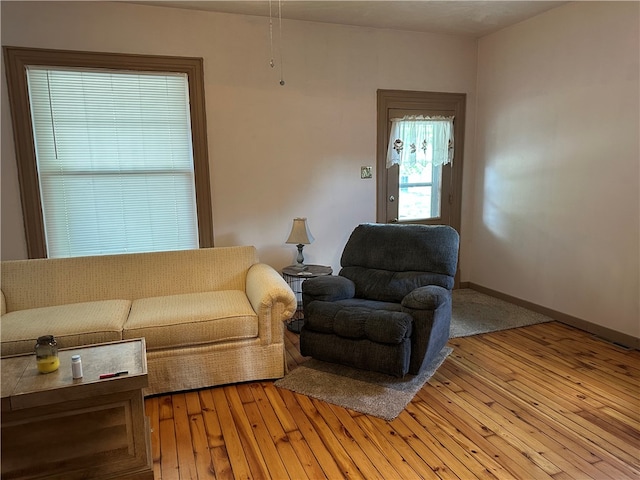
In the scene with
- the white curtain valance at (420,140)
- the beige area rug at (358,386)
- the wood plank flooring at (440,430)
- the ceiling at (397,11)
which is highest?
the ceiling at (397,11)

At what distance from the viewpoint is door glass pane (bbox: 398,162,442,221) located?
171 inches

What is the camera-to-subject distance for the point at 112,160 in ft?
11.2

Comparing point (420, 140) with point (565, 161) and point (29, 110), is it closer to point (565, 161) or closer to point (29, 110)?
point (565, 161)

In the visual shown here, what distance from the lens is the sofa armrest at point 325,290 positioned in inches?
113

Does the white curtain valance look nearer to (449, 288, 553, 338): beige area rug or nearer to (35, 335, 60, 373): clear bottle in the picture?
(449, 288, 553, 338): beige area rug

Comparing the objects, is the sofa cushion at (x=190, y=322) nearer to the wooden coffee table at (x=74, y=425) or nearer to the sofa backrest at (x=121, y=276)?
the sofa backrest at (x=121, y=276)

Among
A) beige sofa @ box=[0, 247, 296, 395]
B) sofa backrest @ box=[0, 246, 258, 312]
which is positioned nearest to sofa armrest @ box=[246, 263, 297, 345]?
beige sofa @ box=[0, 247, 296, 395]

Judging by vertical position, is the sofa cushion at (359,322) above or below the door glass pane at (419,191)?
below

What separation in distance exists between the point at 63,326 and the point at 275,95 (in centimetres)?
247

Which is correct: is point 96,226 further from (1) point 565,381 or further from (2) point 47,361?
(1) point 565,381

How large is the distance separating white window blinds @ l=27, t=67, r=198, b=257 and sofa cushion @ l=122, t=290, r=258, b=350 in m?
0.97

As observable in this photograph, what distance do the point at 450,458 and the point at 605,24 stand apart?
10.7ft

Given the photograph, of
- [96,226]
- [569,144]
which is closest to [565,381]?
[569,144]

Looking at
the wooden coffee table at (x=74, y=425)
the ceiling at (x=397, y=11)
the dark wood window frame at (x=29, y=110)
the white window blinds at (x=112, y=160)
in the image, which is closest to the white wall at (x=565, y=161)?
the ceiling at (x=397, y=11)
